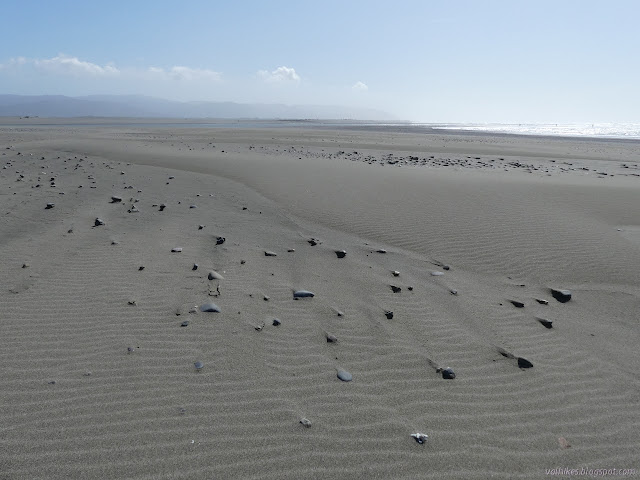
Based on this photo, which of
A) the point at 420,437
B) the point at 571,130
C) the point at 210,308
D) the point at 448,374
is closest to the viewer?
the point at 420,437

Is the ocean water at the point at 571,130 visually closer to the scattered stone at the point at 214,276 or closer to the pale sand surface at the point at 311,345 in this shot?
the pale sand surface at the point at 311,345

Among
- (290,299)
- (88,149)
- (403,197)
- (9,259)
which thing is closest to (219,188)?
(403,197)

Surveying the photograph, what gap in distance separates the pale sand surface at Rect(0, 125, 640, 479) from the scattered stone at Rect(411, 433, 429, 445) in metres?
0.06

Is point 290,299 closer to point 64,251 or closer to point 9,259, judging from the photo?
point 64,251

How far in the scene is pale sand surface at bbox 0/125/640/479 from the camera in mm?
3020

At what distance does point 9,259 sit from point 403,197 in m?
9.27

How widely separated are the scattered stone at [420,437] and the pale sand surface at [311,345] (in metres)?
0.06

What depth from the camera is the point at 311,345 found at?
439cm

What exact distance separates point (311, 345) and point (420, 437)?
155 centimetres

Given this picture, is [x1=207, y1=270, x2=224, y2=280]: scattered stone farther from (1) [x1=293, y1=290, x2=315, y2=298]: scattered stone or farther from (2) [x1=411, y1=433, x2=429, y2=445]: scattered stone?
(2) [x1=411, y1=433, x2=429, y2=445]: scattered stone

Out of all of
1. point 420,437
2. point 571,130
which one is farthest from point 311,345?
point 571,130

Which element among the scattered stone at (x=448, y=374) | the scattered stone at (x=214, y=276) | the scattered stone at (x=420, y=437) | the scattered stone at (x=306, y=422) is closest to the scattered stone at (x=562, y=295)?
the scattered stone at (x=448, y=374)

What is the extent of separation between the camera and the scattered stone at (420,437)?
3.12 meters

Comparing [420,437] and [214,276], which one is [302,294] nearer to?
[214,276]
